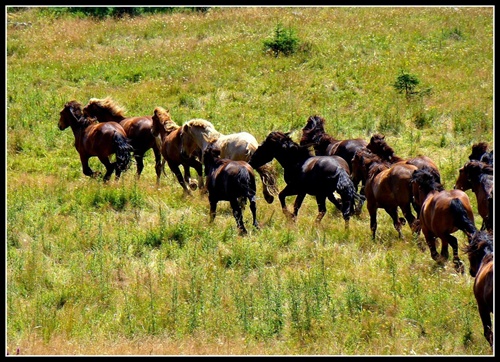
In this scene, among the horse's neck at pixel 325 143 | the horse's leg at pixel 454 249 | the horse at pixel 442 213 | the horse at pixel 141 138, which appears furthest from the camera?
the horse at pixel 141 138

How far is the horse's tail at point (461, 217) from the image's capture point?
10992 mm

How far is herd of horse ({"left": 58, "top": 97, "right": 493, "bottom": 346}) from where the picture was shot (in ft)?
37.7

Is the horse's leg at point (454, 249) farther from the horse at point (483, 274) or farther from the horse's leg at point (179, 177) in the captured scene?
the horse's leg at point (179, 177)

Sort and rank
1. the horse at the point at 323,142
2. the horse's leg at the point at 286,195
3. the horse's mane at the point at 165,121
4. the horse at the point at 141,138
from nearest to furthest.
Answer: the horse's leg at the point at 286,195
the horse at the point at 323,142
the horse's mane at the point at 165,121
the horse at the point at 141,138

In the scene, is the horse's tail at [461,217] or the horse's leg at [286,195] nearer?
the horse's tail at [461,217]

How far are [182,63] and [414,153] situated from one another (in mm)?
10937

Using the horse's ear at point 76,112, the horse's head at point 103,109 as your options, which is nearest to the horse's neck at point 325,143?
the horse's head at point 103,109

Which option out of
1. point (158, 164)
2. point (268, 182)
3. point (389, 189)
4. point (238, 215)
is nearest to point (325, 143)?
point (268, 182)

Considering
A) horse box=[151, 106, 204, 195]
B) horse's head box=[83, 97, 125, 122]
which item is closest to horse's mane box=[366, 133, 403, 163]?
horse box=[151, 106, 204, 195]

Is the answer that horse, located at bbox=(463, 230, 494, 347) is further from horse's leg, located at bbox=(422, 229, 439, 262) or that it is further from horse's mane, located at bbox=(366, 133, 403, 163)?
horse's mane, located at bbox=(366, 133, 403, 163)

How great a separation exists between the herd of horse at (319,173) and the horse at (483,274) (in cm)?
1

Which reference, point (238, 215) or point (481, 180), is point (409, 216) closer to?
point (481, 180)

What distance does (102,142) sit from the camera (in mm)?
17484

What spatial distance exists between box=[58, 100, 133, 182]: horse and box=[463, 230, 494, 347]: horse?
933cm
